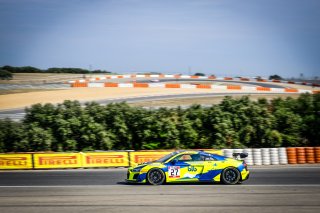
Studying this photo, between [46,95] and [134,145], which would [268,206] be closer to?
[134,145]

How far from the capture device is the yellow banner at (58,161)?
63.0 feet

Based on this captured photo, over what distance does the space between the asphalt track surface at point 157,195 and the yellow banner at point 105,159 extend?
2901 mm

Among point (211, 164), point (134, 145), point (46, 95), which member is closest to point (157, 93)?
point (46, 95)

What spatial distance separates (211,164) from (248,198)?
2.52 meters

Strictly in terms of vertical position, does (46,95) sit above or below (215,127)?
above

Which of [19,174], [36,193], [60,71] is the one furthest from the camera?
[60,71]

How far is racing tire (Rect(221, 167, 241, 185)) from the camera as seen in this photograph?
13.3 m

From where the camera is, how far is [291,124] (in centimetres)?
2559

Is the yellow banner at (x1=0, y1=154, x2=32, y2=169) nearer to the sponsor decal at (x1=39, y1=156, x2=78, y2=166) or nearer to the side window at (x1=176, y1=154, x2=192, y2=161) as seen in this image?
the sponsor decal at (x1=39, y1=156, x2=78, y2=166)

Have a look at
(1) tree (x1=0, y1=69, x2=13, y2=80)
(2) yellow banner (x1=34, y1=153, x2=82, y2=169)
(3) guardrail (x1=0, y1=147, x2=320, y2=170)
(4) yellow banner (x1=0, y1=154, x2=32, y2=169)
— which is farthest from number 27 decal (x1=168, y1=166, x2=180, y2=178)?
(1) tree (x1=0, y1=69, x2=13, y2=80)

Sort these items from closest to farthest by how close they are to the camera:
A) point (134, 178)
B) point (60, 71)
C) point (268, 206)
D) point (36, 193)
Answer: point (268, 206) < point (36, 193) < point (134, 178) < point (60, 71)

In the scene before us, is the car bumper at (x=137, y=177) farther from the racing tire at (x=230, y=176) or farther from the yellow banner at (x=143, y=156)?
the yellow banner at (x=143, y=156)

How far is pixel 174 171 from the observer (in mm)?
13219

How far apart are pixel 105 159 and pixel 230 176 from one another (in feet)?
25.5
